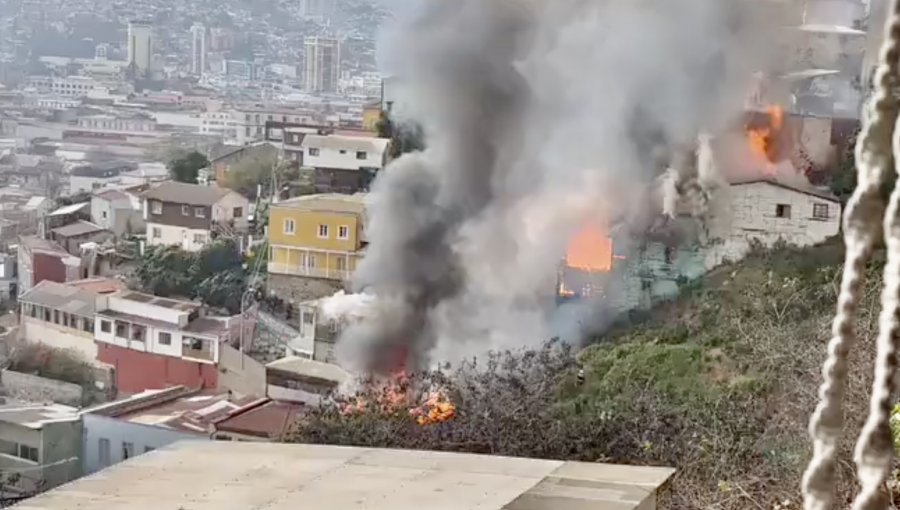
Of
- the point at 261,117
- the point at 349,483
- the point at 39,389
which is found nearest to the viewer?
the point at 349,483

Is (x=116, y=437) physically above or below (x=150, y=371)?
below

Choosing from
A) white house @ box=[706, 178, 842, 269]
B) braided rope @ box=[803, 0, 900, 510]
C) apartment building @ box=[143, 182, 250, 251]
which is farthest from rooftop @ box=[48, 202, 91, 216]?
braided rope @ box=[803, 0, 900, 510]

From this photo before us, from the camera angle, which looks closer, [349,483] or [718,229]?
[349,483]

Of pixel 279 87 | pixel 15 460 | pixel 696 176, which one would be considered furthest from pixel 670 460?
pixel 15 460

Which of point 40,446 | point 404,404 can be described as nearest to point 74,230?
point 40,446

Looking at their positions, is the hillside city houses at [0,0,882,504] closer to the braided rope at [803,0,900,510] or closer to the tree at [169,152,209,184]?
the tree at [169,152,209,184]

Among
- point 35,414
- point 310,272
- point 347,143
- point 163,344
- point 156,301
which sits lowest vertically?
point 35,414

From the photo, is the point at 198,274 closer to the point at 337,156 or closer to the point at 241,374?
the point at 241,374
